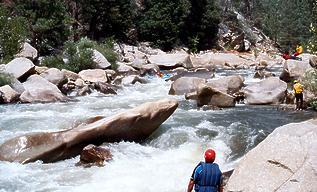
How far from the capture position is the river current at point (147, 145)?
915 centimetres

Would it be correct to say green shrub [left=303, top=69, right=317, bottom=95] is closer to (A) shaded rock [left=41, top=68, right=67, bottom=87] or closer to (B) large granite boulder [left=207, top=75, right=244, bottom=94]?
(B) large granite boulder [left=207, top=75, right=244, bottom=94]

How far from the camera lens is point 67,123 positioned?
1335 cm

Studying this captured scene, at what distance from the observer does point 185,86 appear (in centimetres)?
1956

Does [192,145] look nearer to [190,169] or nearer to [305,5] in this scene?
[190,169]

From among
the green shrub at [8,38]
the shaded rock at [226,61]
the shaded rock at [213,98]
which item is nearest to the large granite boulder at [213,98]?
the shaded rock at [213,98]

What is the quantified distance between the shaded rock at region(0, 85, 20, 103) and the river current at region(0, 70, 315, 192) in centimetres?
74

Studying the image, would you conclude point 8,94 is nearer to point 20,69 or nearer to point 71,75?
point 20,69

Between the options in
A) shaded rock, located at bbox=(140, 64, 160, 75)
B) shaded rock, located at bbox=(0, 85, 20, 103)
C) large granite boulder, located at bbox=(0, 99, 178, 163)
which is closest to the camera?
large granite boulder, located at bbox=(0, 99, 178, 163)

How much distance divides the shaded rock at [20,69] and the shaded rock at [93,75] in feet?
10.5

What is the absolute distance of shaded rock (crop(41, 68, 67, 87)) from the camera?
64.4 ft

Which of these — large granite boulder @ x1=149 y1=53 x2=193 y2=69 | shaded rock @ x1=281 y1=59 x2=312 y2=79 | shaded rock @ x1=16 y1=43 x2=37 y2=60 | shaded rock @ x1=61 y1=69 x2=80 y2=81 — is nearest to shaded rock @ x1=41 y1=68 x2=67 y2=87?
shaded rock @ x1=61 y1=69 x2=80 y2=81

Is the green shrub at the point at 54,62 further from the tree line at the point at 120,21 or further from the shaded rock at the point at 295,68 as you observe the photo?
the shaded rock at the point at 295,68

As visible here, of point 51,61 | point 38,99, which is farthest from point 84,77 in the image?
point 38,99

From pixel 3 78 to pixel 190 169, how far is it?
10795 millimetres
